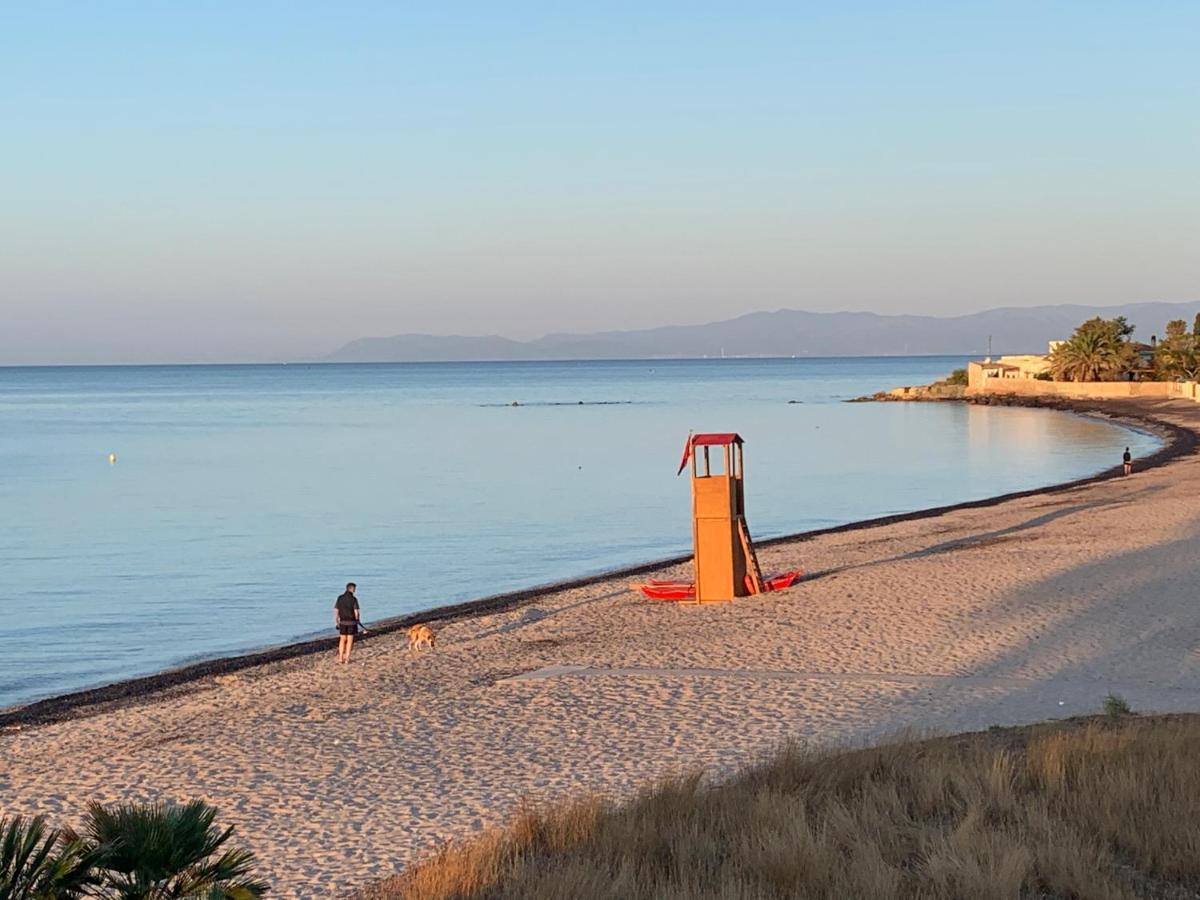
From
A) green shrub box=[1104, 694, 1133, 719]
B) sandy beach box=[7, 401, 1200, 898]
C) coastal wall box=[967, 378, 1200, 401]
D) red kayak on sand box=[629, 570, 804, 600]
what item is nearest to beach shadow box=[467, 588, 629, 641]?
sandy beach box=[7, 401, 1200, 898]

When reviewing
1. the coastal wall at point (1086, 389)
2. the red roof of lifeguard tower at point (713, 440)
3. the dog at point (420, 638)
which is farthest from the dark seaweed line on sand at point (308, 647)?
the coastal wall at point (1086, 389)

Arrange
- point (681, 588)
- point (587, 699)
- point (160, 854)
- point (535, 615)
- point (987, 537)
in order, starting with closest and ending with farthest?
point (160, 854) → point (587, 699) → point (535, 615) → point (681, 588) → point (987, 537)

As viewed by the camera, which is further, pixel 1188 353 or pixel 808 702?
pixel 1188 353

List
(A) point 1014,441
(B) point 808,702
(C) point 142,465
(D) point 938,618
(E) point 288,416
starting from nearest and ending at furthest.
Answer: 1. (B) point 808,702
2. (D) point 938,618
3. (C) point 142,465
4. (A) point 1014,441
5. (E) point 288,416

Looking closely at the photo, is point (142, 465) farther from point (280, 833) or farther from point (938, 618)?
point (280, 833)

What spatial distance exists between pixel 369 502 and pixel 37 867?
38.8 m

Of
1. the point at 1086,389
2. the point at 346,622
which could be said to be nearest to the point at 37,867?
the point at 346,622

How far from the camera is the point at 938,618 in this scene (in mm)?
18000

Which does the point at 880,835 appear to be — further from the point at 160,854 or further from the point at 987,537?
the point at 987,537

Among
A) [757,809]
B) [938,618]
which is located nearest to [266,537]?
[938,618]

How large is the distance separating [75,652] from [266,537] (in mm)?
14583

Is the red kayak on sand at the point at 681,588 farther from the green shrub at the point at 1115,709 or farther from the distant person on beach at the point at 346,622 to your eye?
the green shrub at the point at 1115,709

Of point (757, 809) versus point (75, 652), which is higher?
point (757, 809)

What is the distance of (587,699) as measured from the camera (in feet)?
44.9
